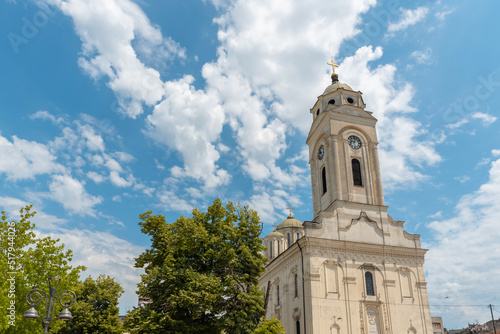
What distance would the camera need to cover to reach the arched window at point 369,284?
31219 mm

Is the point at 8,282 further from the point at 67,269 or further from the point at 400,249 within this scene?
the point at 400,249

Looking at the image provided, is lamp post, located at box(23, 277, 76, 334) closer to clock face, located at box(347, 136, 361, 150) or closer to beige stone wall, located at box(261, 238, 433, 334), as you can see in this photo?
beige stone wall, located at box(261, 238, 433, 334)

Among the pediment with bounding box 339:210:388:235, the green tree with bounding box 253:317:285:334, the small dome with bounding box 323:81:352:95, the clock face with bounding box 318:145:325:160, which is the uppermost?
the small dome with bounding box 323:81:352:95

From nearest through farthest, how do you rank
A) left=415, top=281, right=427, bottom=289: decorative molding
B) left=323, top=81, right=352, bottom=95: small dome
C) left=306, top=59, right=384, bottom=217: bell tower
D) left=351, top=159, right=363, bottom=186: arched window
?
left=415, top=281, right=427, bottom=289: decorative molding, left=306, top=59, right=384, bottom=217: bell tower, left=351, top=159, right=363, bottom=186: arched window, left=323, top=81, right=352, bottom=95: small dome

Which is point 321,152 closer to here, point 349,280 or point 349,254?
point 349,254

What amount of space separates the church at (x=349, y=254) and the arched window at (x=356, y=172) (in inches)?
3.7

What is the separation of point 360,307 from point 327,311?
9.70ft

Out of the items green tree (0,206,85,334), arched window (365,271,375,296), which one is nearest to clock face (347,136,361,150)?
arched window (365,271,375,296)

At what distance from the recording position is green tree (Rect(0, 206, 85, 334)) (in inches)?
725

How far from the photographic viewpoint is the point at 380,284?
31562 mm

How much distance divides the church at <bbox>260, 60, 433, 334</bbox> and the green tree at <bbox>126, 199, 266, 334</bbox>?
846 centimetres

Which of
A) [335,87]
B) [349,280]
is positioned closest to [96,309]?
[349,280]

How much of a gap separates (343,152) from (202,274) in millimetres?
19460

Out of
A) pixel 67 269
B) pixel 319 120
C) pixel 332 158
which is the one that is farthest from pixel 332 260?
pixel 67 269
